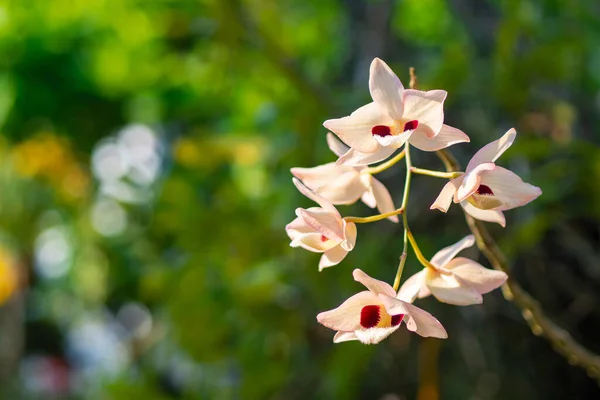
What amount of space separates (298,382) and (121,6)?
1.04 m

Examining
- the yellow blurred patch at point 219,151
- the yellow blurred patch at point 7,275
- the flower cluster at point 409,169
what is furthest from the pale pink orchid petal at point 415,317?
the yellow blurred patch at point 7,275

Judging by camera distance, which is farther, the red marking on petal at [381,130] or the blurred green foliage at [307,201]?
the blurred green foliage at [307,201]

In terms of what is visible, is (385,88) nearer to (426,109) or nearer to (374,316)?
(426,109)

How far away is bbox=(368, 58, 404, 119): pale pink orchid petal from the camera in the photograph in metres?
0.40

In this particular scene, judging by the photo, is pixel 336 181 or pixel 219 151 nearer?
pixel 336 181

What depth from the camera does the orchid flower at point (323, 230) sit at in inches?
16.1

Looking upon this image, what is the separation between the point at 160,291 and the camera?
145cm

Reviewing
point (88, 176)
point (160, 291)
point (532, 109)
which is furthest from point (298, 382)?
point (88, 176)

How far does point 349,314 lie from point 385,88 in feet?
0.46

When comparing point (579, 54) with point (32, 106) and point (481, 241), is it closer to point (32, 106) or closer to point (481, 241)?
point (481, 241)

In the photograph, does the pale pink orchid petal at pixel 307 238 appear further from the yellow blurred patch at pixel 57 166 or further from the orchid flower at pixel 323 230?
the yellow blurred patch at pixel 57 166

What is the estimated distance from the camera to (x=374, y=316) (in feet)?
1.33

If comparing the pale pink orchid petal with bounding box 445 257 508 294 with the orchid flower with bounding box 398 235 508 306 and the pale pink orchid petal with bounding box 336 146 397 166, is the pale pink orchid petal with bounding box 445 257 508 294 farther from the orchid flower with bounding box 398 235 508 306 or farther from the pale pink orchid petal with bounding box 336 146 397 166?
the pale pink orchid petal with bounding box 336 146 397 166

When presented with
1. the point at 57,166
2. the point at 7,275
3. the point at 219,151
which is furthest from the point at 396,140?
the point at 7,275
